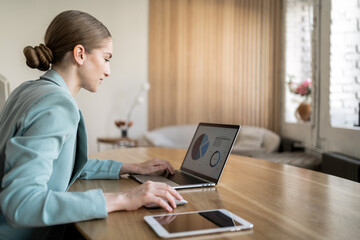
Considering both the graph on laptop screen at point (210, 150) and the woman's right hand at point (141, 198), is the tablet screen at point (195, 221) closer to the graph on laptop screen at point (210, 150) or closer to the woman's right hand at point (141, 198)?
the woman's right hand at point (141, 198)

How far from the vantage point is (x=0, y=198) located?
889 millimetres

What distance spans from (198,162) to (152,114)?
373cm

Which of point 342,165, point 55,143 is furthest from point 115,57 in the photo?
point 55,143

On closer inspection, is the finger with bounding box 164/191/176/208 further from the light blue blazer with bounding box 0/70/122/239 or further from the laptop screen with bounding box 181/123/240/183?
the laptop screen with bounding box 181/123/240/183

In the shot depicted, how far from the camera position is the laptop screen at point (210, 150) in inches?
54.9

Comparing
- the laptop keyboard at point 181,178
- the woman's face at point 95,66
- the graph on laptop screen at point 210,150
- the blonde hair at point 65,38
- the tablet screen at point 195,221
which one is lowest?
the laptop keyboard at point 181,178

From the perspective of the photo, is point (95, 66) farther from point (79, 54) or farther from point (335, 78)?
point (335, 78)

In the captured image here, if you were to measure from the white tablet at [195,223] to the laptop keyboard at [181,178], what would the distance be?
1.25 feet

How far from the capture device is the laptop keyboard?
4.50 ft

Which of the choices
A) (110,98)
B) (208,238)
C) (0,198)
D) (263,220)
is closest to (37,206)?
(0,198)

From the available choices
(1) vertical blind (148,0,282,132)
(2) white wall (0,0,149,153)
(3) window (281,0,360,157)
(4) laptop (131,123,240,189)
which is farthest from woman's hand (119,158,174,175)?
(1) vertical blind (148,0,282,132)

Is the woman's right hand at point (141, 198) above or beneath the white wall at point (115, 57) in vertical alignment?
beneath

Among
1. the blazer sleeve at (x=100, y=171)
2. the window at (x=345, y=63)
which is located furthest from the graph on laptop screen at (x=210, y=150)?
the window at (x=345, y=63)

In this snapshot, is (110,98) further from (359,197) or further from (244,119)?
(359,197)
